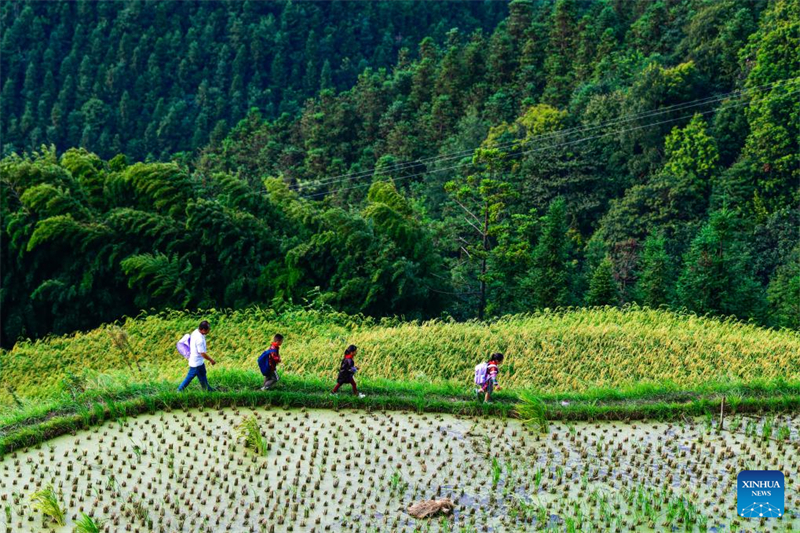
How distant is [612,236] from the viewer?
39.2 meters

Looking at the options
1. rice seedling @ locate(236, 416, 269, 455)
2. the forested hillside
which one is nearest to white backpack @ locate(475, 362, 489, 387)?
rice seedling @ locate(236, 416, 269, 455)

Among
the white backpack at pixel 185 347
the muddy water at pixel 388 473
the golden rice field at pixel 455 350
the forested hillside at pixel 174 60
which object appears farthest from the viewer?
the forested hillside at pixel 174 60

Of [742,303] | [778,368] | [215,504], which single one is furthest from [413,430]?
[742,303]

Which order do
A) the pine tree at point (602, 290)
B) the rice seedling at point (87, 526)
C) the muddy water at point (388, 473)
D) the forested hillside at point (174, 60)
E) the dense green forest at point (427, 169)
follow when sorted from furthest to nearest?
1. the forested hillside at point (174, 60)
2. the pine tree at point (602, 290)
3. the dense green forest at point (427, 169)
4. the muddy water at point (388, 473)
5. the rice seedling at point (87, 526)

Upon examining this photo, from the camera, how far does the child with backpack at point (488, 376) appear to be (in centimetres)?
1288

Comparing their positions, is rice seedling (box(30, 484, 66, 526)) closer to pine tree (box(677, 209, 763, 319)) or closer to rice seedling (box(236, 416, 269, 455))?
rice seedling (box(236, 416, 269, 455))

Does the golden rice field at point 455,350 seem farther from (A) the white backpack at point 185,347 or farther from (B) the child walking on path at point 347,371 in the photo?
(B) the child walking on path at point 347,371

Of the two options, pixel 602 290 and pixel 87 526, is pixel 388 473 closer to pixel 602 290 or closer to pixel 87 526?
pixel 87 526

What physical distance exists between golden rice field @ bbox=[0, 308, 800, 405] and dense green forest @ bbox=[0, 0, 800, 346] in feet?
10.2

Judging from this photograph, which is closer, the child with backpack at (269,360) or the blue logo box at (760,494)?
the blue logo box at (760,494)

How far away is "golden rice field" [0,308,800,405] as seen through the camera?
15892mm

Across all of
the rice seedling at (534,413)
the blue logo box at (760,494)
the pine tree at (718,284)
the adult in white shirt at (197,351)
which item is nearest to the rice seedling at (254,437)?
the adult in white shirt at (197,351)

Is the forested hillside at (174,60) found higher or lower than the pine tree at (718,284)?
higher

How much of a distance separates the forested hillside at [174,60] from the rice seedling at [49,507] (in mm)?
58274
